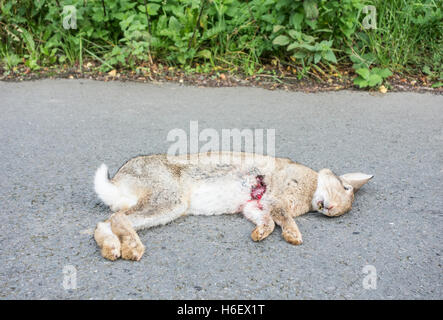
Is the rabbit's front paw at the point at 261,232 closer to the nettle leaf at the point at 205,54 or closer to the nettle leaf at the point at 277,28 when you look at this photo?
the nettle leaf at the point at 277,28

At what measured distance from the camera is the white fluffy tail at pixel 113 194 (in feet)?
10.2

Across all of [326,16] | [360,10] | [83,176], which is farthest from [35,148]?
[360,10]

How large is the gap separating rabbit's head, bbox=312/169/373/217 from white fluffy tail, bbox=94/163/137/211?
55.4 inches

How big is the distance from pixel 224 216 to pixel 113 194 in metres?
0.83

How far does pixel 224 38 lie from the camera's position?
272 inches

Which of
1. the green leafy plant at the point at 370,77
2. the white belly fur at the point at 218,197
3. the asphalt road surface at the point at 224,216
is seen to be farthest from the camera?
the green leafy plant at the point at 370,77

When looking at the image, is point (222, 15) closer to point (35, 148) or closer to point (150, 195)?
point (35, 148)

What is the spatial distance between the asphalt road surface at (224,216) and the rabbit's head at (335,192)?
80mm

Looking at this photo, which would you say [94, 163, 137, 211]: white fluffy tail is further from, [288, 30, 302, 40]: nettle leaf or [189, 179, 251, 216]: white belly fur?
[288, 30, 302, 40]: nettle leaf

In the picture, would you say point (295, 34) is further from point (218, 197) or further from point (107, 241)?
point (107, 241)

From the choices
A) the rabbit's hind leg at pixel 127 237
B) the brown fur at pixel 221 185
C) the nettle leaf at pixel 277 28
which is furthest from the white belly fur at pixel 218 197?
the nettle leaf at pixel 277 28

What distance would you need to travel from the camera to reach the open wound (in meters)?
3.37

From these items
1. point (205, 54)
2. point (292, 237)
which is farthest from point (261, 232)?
point (205, 54)

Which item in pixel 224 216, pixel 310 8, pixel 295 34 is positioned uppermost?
pixel 310 8
